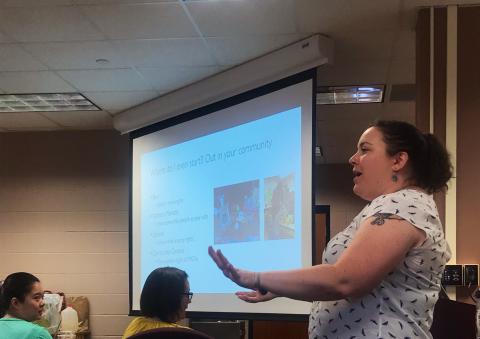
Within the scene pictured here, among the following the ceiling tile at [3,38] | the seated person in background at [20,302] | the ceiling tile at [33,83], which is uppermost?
the ceiling tile at [3,38]

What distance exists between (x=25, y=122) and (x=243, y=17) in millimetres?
3164

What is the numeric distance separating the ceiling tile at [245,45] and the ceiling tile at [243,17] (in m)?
0.08

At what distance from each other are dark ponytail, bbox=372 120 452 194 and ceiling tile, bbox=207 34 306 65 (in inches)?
102

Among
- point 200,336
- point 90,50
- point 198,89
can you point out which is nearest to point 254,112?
point 198,89

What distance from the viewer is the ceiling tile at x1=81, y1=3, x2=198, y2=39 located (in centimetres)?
347

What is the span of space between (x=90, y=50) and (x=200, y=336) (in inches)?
124

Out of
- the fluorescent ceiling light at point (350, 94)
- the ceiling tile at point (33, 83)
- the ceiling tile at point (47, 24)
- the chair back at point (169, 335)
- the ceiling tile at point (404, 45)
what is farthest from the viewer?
the fluorescent ceiling light at point (350, 94)

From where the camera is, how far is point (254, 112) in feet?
14.1

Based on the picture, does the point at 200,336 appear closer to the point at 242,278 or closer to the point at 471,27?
the point at 242,278

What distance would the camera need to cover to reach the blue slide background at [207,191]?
4.02m

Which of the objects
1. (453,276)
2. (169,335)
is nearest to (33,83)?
(453,276)

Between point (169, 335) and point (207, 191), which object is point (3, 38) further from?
point (169, 335)

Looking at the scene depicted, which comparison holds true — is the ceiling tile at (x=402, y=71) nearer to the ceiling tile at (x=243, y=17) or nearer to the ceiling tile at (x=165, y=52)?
the ceiling tile at (x=243, y=17)

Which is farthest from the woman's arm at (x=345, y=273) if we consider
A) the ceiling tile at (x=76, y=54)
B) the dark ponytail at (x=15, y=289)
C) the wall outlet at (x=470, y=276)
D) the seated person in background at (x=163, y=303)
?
the ceiling tile at (x=76, y=54)
